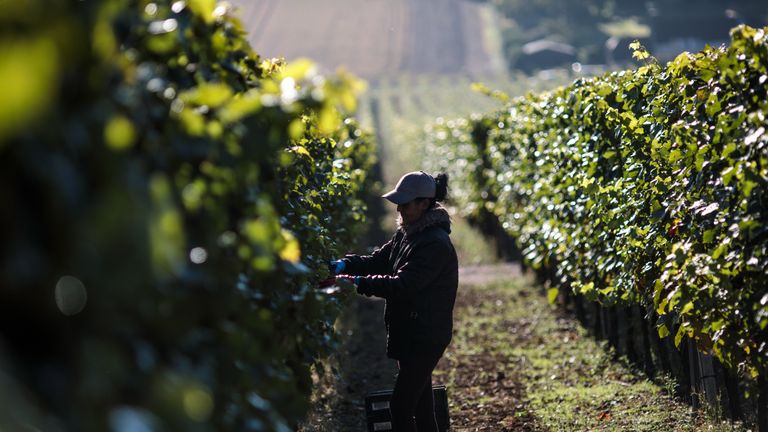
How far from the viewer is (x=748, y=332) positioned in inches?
226

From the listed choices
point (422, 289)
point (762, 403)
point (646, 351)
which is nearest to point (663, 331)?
point (762, 403)

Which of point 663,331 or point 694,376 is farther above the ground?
point 663,331

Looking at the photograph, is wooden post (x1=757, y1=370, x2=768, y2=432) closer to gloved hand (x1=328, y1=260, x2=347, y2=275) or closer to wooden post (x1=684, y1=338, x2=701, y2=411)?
wooden post (x1=684, y1=338, x2=701, y2=411)

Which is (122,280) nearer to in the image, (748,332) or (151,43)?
(151,43)

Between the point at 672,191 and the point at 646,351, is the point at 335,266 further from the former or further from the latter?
the point at 646,351

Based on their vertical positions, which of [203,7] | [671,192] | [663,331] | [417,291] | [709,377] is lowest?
[709,377]

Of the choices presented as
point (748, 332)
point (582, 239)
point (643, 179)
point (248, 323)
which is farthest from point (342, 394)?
point (248, 323)

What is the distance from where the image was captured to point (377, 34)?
85000 millimetres

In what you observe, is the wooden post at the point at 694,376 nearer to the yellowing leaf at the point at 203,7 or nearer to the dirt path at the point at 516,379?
the dirt path at the point at 516,379

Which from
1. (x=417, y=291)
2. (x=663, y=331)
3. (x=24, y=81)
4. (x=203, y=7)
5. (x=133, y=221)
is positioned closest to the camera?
(x=24, y=81)

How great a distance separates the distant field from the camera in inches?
3098

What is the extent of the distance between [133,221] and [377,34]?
84.3 meters

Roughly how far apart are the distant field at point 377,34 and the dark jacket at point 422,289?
6832 centimetres

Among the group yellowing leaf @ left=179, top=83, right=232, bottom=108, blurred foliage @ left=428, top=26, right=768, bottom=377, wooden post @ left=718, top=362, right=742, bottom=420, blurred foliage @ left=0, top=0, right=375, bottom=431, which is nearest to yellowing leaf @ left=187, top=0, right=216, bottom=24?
blurred foliage @ left=0, top=0, right=375, bottom=431
